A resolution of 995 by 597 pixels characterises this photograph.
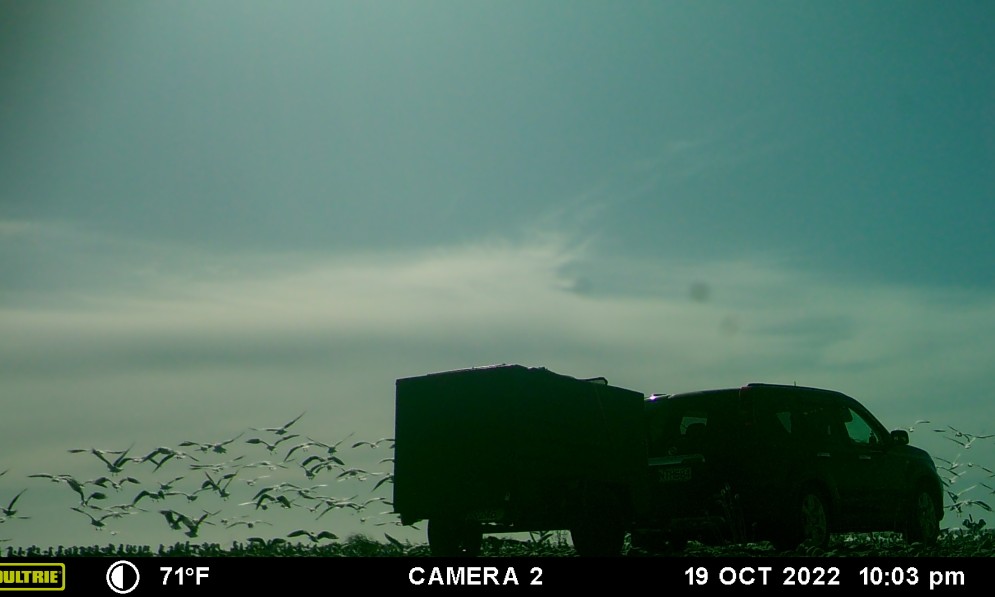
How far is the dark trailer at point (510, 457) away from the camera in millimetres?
12555

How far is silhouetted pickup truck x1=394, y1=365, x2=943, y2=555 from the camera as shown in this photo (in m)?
12.7

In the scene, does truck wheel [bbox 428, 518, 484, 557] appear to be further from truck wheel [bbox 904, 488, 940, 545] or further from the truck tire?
truck wheel [bbox 904, 488, 940, 545]

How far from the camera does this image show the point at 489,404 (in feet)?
41.5

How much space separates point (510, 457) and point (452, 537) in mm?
1455

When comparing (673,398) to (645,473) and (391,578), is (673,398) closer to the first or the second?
(645,473)

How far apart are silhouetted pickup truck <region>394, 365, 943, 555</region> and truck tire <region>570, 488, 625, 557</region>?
0.02m

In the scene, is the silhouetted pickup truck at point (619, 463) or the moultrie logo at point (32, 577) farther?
the silhouetted pickup truck at point (619, 463)

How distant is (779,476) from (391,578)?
6.68 m

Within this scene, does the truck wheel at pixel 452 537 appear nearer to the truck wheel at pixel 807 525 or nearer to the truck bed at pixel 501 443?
the truck bed at pixel 501 443

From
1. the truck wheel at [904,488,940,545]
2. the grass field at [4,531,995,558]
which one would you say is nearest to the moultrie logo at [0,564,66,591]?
the grass field at [4,531,995,558]

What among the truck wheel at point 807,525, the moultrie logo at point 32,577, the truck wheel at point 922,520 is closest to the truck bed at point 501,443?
the truck wheel at point 807,525

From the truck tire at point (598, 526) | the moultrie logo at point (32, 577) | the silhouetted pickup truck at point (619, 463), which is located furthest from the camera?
the truck tire at point (598, 526)

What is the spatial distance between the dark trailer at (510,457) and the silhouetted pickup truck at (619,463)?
14 millimetres

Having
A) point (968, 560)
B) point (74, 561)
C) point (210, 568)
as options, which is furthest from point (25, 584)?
point (968, 560)
